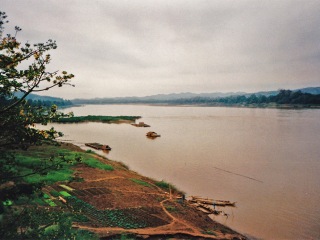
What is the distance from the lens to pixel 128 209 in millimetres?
17406

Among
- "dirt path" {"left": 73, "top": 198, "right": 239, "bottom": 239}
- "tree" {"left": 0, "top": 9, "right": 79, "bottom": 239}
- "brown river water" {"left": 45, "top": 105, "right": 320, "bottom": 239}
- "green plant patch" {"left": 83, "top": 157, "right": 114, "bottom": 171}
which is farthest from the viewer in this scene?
"green plant patch" {"left": 83, "top": 157, "right": 114, "bottom": 171}

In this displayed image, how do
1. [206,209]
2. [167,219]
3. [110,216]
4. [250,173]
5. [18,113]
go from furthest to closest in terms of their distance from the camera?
[250,173]
[206,209]
[167,219]
[110,216]
[18,113]

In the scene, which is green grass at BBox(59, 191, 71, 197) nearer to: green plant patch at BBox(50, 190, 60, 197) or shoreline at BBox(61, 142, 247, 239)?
green plant patch at BBox(50, 190, 60, 197)

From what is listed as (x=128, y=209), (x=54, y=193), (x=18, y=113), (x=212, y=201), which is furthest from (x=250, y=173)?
(x=18, y=113)

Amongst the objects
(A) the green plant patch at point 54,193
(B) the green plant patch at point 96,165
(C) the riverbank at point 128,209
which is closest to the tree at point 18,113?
(C) the riverbank at point 128,209

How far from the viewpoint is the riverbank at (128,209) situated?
14.5 m

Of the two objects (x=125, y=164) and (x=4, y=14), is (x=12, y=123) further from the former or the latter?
(x=125, y=164)

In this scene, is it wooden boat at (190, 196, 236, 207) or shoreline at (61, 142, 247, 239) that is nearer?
shoreline at (61, 142, 247, 239)

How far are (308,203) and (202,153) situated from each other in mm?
21093

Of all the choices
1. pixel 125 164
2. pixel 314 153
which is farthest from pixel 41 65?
pixel 314 153

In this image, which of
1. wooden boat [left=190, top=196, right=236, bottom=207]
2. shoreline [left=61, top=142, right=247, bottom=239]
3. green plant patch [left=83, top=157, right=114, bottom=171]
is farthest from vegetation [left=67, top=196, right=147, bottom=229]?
green plant patch [left=83, top=157, right=114, bottom=171]

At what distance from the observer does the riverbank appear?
1450 centimetres

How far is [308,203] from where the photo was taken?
872 inches

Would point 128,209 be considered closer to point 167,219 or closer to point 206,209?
point 167,219
